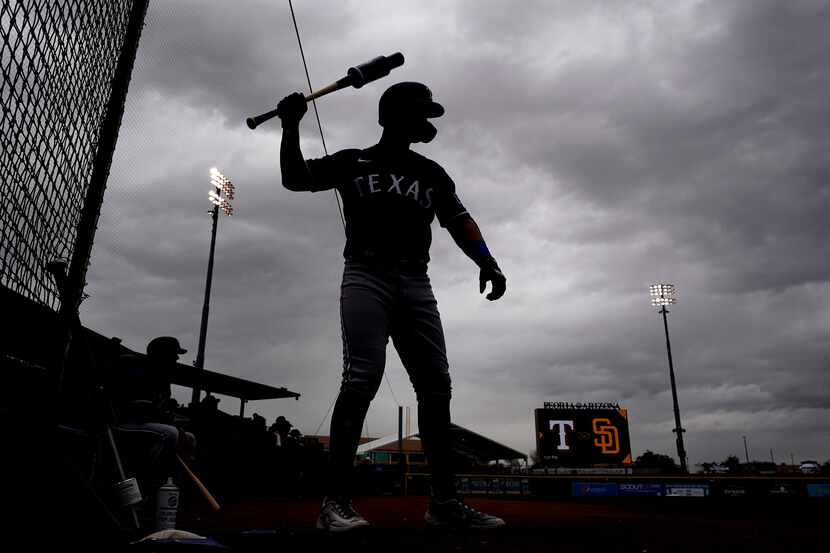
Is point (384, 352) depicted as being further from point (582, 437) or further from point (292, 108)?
point (582, 437)

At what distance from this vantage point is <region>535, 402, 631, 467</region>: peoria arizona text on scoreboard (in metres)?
24.6

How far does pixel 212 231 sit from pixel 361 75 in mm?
14323

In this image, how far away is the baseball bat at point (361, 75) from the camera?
2.87 meters

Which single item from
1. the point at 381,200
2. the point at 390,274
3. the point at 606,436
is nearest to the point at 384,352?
the point at 390,274

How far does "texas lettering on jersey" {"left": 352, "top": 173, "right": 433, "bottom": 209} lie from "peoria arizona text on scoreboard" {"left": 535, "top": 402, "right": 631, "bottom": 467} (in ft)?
77.9

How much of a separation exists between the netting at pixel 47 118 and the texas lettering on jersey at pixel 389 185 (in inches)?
70.3

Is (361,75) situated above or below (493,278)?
above

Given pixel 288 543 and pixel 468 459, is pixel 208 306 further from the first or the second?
pixel 468 459

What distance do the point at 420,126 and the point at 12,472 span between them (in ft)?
7.68

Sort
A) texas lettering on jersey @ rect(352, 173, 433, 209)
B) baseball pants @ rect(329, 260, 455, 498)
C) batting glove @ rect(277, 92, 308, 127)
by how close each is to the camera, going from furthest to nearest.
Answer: texas lettering on jersey @ rect(352, 173, 433, 209), batting glove @ rect(277, 92, 308, 127), baseball pants @ rect(329, 260, 455, 498)

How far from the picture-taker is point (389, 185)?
2795mm

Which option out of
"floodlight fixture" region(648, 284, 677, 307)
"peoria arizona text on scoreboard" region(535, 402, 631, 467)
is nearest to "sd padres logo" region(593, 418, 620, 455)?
"peoria arizona text on scoreboard" region(535, 402, 631, 467)

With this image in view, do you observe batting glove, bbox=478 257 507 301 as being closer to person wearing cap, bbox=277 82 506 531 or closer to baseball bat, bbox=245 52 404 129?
person wearing cap, bbox=277 82 506 531

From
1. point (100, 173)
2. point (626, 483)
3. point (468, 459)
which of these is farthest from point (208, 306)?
point (468, 459)
